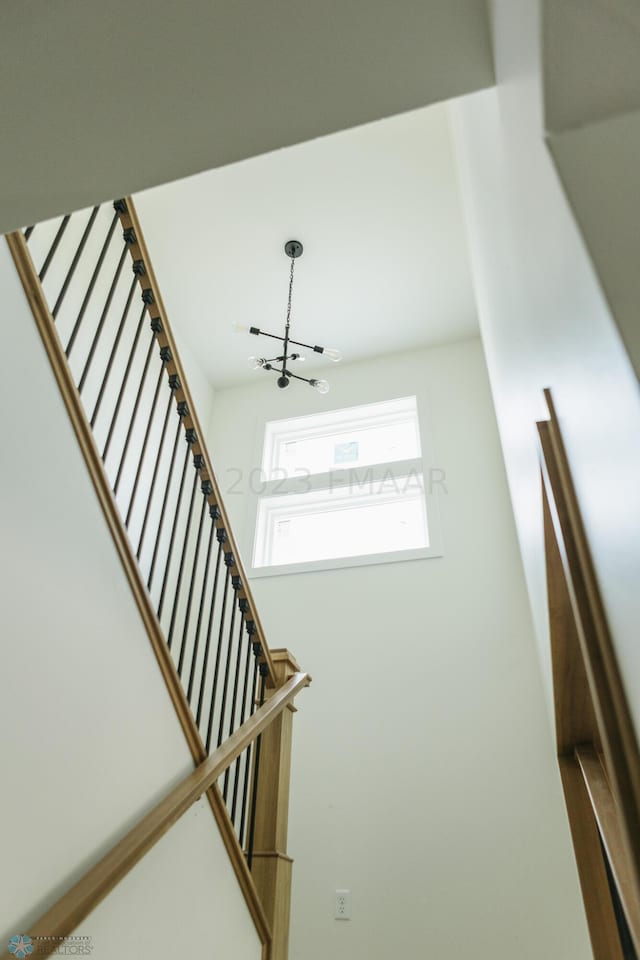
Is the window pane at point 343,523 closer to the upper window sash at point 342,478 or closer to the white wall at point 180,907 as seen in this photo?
the upper window sash at point 342,478

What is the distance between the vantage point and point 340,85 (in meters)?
1.10

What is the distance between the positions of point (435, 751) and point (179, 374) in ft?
8.63

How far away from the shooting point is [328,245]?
4.80 metres

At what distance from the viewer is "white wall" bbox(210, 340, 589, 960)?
322cm

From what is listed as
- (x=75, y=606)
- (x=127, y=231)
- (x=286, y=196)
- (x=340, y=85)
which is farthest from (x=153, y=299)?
(x=286, y=196)

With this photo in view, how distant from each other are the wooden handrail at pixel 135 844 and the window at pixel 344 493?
2500 mm

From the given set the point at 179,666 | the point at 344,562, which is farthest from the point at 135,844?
the point at 344,562

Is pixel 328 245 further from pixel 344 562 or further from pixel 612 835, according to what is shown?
pixel 612 835

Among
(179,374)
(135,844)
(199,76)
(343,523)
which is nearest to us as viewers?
(199,76)

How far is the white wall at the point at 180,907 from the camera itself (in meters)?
1.55

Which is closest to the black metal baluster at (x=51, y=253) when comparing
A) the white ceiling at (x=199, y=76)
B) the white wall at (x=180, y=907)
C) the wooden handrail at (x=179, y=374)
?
the wooden handrail at (x=179, y=374)

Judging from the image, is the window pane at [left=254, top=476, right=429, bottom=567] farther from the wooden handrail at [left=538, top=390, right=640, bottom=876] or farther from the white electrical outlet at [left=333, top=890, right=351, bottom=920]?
the wooden handrail at [left=538, top=390, right=640, bottom=876]

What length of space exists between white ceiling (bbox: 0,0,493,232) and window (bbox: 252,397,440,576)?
3.53m

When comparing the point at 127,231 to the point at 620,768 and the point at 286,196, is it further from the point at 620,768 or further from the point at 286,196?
the point at 286,196
